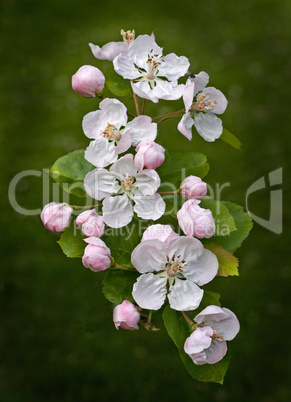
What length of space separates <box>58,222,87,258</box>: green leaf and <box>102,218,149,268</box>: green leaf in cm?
7

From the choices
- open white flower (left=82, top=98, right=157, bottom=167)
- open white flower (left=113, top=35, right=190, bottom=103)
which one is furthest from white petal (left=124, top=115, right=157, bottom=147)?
open white flower (left=113, top=35, right=190, bottom=103)

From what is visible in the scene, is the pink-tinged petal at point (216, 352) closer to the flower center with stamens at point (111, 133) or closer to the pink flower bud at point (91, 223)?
the pink flower bud at point (91, 223)

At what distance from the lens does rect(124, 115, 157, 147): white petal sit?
→ 1.24 m

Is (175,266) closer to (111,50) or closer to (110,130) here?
(110,130)

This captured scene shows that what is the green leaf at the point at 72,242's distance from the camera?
1299mm

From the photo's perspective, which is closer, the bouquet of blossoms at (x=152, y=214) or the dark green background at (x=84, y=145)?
the bouquet of blossoms at (x=152, y=214)

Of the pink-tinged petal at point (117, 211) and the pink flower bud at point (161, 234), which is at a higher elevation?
the pink-tinged petal at point (117, 211)

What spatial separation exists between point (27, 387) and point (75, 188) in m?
1.85

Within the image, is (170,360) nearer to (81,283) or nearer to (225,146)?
(81,283)

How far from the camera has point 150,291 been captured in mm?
1238

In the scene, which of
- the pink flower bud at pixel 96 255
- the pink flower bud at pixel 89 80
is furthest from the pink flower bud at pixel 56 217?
the pink flower bud at pixel 89 80

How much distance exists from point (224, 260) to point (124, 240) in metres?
0.28

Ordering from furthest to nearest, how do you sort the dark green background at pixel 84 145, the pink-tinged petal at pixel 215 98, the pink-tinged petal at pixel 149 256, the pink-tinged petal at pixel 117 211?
1. the dark green background at pixel 84 145
2. the pink-tinged petal at pixel 215 98
3. the pink-tinged petal at pixel 117 211
4. the pink-tinged petal at pixel 149 256

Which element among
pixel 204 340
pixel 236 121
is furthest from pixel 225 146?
pixel 204 340
